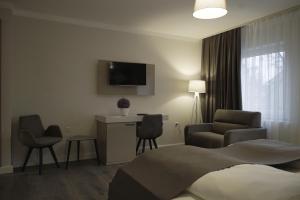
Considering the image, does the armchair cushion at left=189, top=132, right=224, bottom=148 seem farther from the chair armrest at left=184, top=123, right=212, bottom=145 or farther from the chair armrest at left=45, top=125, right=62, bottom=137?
the chair armrest at left=45, top=125, right=62, bottom=137

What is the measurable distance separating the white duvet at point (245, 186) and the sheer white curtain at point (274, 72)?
2.70 meters

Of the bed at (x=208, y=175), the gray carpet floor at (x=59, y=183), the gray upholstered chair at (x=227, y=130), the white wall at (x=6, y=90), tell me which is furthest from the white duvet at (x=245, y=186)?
the white wall at (x=6, y=90)

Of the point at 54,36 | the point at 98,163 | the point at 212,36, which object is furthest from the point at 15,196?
the point at 212,36

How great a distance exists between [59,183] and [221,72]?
367 cm

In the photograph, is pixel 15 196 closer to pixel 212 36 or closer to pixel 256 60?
pixel 256 60

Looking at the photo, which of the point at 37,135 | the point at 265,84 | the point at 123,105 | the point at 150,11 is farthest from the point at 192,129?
the point at 37,135

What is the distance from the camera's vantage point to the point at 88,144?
455 centimetres

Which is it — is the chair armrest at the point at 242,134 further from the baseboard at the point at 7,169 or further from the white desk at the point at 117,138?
the baseboard at the point at 7,169

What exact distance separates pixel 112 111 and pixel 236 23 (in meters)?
2.88

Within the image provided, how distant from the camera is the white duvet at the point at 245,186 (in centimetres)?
130

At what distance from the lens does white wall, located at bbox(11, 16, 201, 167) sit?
4.02 meters

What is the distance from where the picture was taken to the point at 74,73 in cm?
441

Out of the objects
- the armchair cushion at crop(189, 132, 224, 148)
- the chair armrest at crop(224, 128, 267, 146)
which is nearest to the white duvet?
the chair armrest at crop(224, 128, 267, 146)

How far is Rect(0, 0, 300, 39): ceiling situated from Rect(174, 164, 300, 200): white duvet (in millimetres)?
2693
